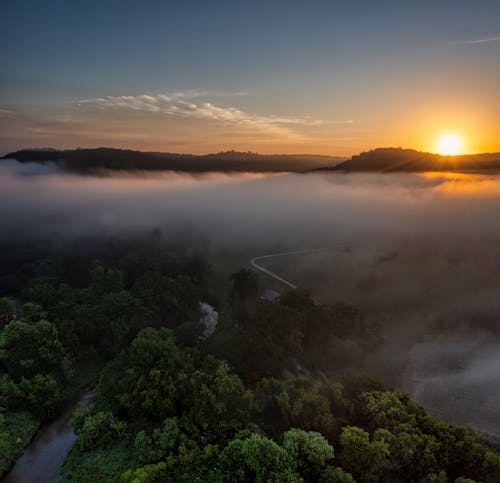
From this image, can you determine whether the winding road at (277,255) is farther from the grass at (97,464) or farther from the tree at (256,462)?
the tree at (256,462)

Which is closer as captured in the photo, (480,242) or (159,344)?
(159,344)

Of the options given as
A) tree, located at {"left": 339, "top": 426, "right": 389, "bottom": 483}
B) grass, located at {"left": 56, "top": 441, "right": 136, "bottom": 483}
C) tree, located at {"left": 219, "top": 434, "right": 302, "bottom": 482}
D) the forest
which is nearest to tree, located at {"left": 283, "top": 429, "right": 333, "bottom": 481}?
the forest

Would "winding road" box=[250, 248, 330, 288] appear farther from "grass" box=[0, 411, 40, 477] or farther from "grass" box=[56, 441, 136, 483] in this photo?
"grass" box=[0, 411, 40, 477]

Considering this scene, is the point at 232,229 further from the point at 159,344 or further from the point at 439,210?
the point at 159,344

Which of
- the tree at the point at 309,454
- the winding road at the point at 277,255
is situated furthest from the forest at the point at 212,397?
the winding road at the point at 277,255

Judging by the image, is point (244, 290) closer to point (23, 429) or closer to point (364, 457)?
point (23, 429)

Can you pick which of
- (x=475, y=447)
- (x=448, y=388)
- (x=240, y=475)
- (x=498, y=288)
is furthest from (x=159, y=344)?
(x=498, y=288)

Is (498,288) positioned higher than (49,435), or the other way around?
(498,288)
